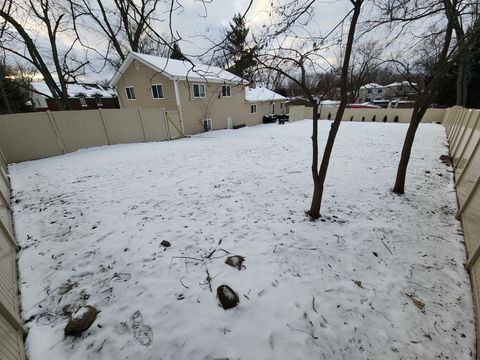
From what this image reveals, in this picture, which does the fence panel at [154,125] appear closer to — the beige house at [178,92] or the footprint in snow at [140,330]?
the beige house at [178,92]

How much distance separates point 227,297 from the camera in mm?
2408

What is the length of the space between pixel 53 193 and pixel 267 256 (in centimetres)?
552

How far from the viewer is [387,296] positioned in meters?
2.48

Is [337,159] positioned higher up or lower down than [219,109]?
lower down

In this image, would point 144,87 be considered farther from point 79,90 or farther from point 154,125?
point 79,90

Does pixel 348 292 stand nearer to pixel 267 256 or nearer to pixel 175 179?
pixel 267 256

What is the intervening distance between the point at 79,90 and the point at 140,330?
126 ft

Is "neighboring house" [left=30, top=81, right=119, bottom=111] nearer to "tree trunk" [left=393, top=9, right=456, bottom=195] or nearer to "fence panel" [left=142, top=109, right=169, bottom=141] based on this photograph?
"fence panel" [left=142, top=109, right=169, bottom=141]

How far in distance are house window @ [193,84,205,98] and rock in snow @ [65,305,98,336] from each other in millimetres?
15559

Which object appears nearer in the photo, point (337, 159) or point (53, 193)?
point (53, 193)

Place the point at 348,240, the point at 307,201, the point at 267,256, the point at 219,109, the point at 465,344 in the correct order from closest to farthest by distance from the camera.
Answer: the point at 465,344
the point at 267,256
the point at 348,240
the point at 307,201
the point at 219,109

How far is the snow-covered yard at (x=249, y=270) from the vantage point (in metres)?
2.04

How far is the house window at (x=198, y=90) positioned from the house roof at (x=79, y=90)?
869 inches

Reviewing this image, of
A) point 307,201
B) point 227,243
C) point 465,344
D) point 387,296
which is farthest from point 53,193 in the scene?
point 465,344
